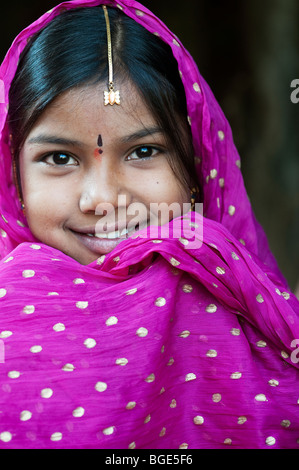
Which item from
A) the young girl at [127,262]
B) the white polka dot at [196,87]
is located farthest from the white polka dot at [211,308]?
the white polka dot at [196,87]

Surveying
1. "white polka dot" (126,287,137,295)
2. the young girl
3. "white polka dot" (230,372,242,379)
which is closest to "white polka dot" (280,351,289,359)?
the young girl

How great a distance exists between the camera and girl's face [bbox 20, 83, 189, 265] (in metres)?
1.41

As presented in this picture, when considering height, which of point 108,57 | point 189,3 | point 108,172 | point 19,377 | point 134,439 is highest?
point 189,3

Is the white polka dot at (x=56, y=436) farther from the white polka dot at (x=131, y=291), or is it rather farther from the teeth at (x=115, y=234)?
the teeth at (x=115, y=234)

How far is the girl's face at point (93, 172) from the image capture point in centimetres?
141

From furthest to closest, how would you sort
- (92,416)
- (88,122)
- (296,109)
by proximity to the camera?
(296,109) → (88,122) → (92,416)

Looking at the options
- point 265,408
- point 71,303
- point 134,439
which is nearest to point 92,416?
point 134,439

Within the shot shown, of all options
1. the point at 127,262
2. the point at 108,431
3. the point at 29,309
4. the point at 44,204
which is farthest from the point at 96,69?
the point at 108,431

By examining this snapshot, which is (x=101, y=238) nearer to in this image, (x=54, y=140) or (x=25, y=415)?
(x=54, y=140)

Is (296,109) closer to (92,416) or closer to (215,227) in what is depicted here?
(215,227)

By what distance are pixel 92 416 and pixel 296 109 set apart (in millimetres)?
2750

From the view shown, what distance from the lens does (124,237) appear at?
149cm

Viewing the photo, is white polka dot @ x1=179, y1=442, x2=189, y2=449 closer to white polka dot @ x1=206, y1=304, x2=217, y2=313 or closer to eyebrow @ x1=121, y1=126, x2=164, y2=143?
white polka dot @ x1=206, y1=304, x2=217, y2=313

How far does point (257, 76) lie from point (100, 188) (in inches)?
94.7
